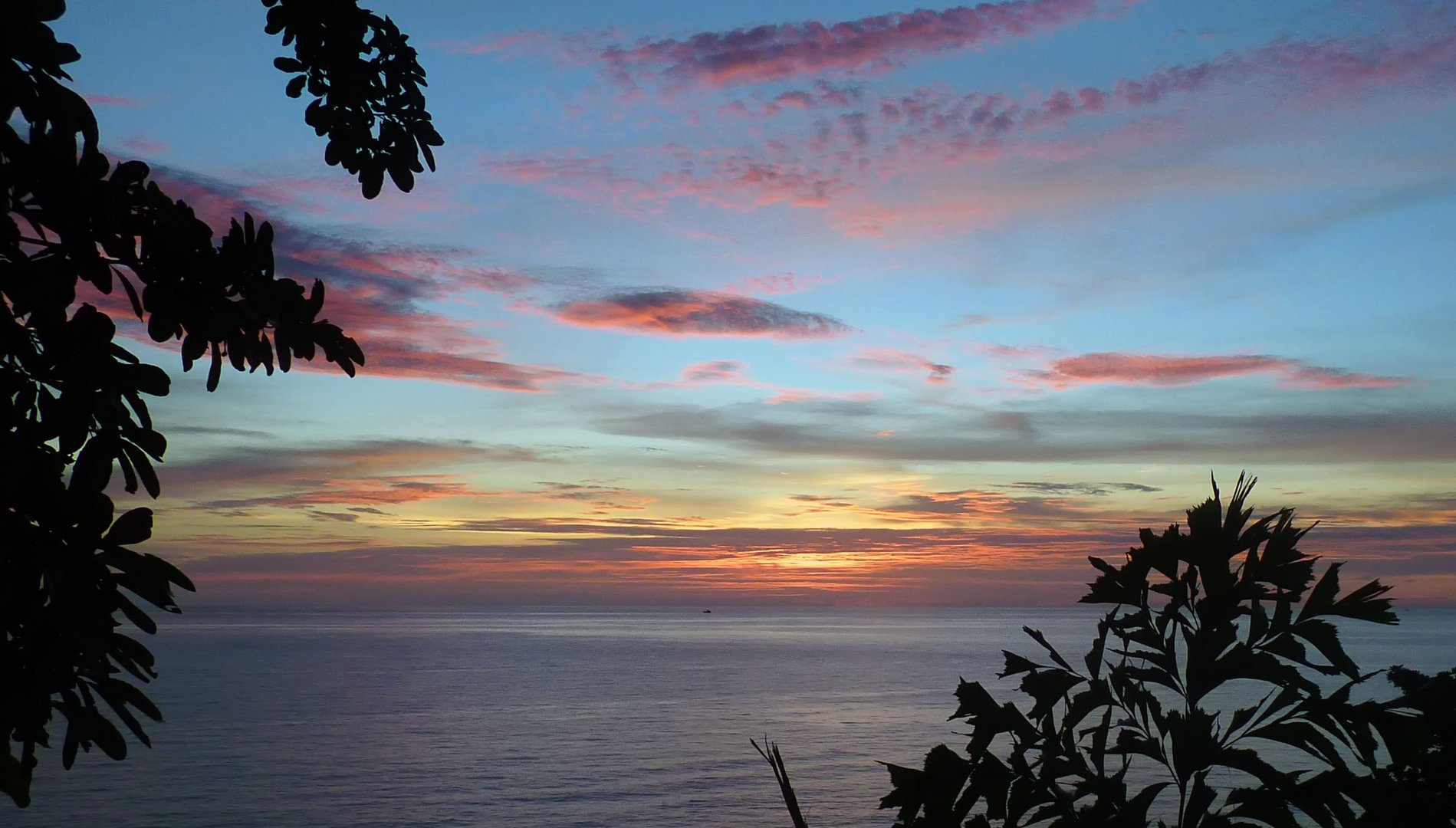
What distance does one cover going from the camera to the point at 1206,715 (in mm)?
5832

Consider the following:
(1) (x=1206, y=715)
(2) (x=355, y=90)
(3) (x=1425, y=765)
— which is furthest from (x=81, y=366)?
(3) (x=1425, y=765)

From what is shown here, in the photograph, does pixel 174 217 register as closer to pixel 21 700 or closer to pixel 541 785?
pixel 21 700

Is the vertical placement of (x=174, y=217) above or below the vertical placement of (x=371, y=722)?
above

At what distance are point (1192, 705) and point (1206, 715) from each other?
200 millimetres

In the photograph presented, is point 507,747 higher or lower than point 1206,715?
lower

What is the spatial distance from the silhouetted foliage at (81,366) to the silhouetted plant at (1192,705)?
13.3 ft

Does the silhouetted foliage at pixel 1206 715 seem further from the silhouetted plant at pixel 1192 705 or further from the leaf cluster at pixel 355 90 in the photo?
the leaf cluster at pixel 355 90

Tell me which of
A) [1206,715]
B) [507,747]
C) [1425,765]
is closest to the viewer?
[1206,715]

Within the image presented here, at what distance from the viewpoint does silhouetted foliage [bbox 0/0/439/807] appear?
3.84 metres

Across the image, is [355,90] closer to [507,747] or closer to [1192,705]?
[1192,705]

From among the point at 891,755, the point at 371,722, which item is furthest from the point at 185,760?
the point at 891,755

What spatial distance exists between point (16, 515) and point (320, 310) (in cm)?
154

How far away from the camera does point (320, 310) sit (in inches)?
197

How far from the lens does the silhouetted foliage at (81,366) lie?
3.84m
